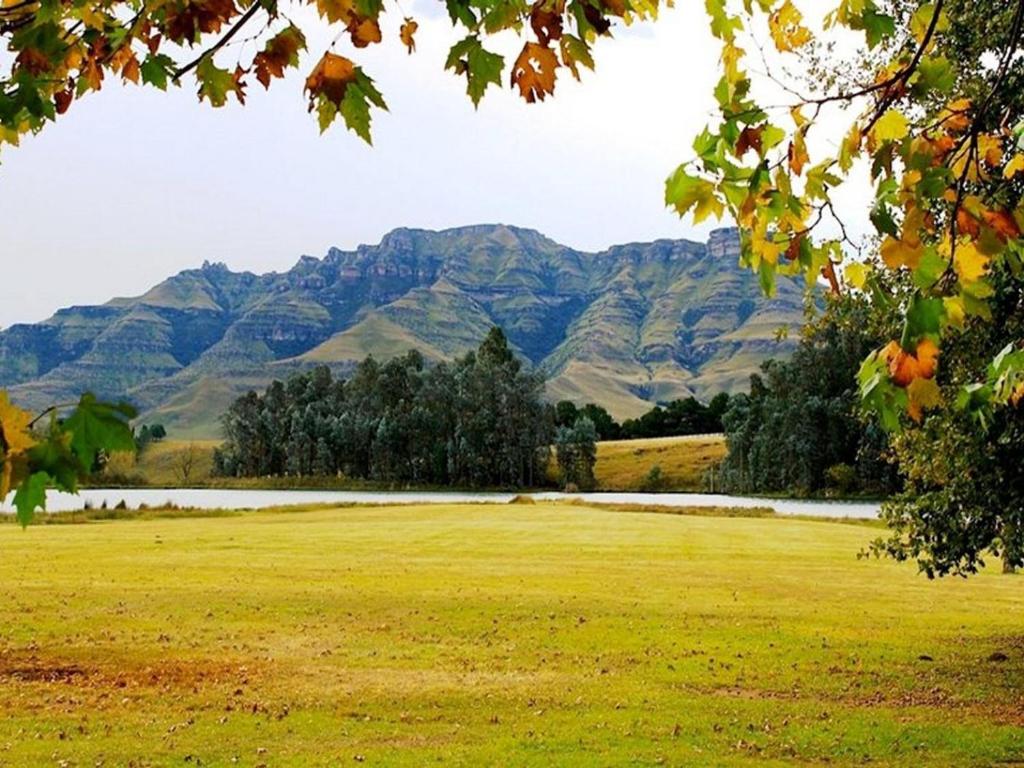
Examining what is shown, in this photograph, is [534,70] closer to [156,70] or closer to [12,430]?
[156,70]

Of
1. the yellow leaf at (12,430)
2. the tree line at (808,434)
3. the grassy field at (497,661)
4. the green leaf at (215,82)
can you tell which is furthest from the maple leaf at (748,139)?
the tree line at (808,434)

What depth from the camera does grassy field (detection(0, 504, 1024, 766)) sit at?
12.5m

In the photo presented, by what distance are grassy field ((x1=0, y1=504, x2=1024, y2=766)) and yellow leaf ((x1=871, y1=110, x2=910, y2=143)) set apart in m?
9.61

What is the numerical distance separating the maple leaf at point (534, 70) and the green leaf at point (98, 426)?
1979 millimetres

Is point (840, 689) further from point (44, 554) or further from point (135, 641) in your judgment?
point (44, 554)

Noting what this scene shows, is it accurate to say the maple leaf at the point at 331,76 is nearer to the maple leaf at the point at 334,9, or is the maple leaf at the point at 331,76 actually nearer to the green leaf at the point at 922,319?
the maple leaf at the point at 334,9

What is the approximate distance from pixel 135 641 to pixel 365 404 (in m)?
139

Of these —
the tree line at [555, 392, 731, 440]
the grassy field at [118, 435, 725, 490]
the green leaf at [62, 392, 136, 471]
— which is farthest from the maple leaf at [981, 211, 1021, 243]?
the tree line at [555, 392, 731, 440]

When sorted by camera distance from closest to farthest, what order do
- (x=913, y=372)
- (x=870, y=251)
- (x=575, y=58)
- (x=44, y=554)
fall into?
(x=913, y=372), (x=575, y=58), (x=870, y=251), (x=44, y=554)

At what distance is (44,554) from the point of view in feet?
112

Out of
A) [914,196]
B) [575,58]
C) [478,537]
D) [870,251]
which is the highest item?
[870,251]

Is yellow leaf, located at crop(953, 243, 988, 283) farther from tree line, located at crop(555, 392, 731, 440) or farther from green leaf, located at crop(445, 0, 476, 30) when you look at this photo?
tree line, located at crop(555, 392, 731, 440)

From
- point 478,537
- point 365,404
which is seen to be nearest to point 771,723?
point 478,537

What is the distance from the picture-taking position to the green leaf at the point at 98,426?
241 cm
